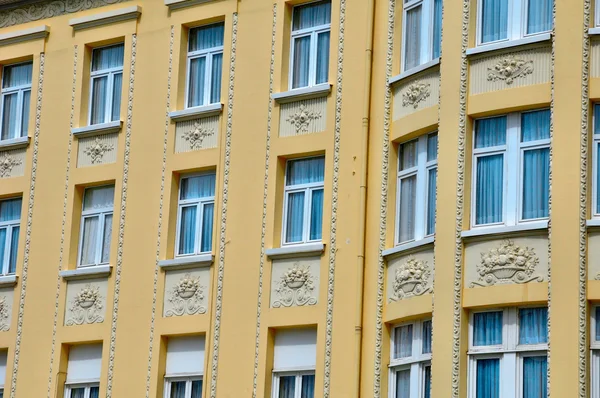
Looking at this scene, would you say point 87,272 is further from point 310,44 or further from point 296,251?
point 310,44

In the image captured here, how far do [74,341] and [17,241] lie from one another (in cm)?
352

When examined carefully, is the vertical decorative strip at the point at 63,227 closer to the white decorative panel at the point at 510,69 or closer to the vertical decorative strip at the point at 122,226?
the vertical decorative strip at the point at 122,226

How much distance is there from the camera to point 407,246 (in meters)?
28.5

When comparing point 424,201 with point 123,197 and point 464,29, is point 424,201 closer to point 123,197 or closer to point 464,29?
point 464,29

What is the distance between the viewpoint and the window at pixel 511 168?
1064 inches

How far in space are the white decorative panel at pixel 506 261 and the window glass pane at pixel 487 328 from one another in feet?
1.87

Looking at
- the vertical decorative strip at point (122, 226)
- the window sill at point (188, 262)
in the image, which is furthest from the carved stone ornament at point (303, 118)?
→ the vertical decorative strip at point (122, 226)

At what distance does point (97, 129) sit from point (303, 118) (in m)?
5.52

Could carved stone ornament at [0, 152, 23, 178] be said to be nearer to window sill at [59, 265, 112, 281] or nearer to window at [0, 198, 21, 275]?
window at [0, 198, 21, 275]

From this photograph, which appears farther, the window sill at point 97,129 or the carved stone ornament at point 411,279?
the window sill at point 97,129

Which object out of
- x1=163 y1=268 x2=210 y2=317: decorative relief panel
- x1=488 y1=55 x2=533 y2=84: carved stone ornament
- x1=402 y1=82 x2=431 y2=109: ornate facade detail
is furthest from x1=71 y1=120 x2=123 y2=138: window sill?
x1=488 y1=55 x2=533 y2=84: carved stone ornament

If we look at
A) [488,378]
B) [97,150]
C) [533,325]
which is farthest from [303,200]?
[533,325]

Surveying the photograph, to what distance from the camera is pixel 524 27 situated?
2780 cm

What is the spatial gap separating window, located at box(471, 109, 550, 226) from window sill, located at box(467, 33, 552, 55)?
4.08 ft
